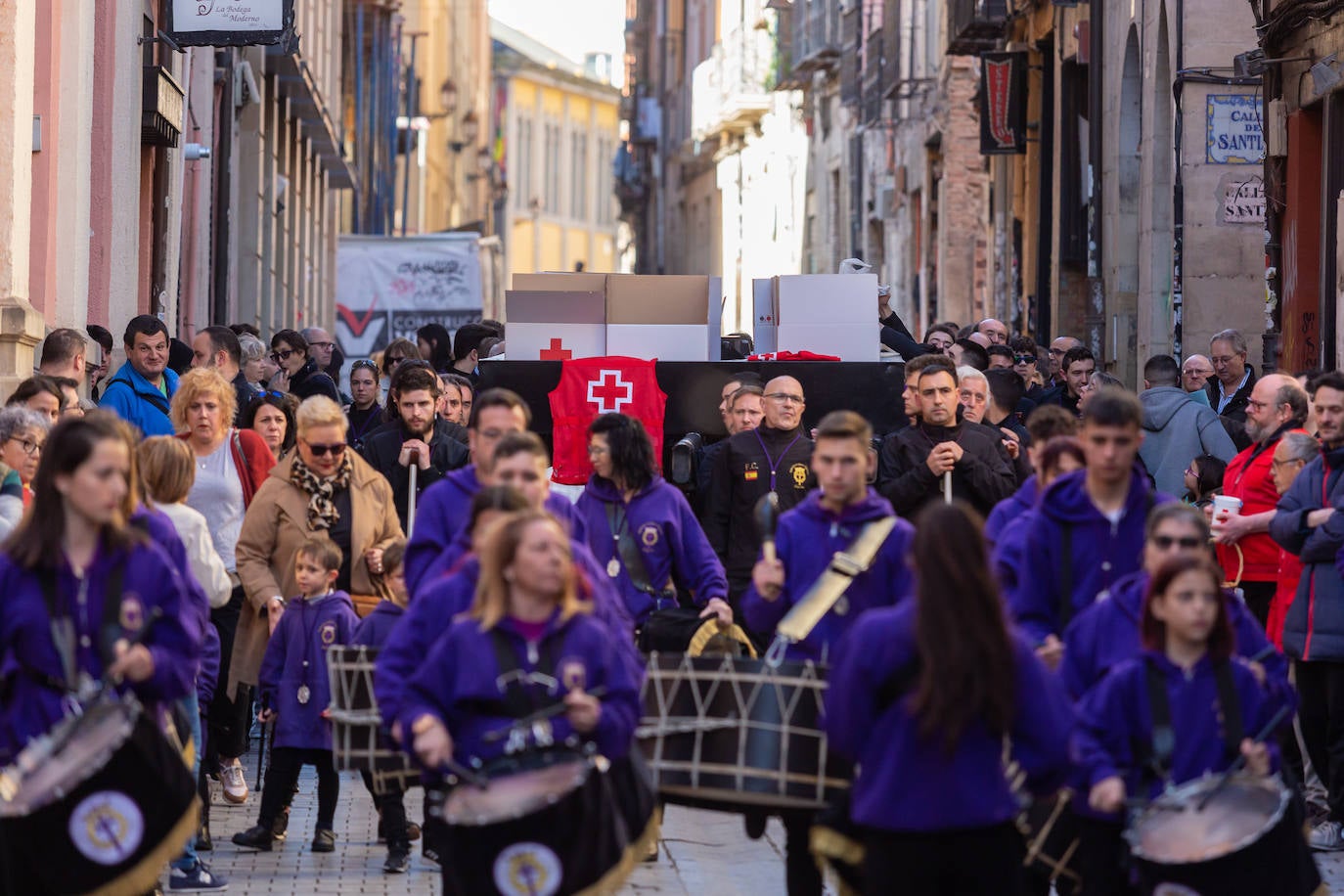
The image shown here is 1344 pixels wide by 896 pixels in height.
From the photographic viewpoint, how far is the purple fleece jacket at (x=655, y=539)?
936cm

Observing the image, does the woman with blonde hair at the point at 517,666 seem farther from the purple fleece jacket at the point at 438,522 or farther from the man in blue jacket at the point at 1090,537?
the man in blue jacket at the point at 1090,537

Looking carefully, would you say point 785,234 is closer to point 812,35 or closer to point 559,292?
point 812,35

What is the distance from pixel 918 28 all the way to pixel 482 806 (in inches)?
1188

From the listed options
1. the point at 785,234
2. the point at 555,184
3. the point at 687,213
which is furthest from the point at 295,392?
the point at 555,184

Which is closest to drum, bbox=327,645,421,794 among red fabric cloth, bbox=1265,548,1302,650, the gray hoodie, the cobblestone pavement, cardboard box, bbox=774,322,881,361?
the cobblestone pavement

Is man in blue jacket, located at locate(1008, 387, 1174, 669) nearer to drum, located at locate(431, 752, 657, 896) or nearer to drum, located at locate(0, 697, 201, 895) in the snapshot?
drum, located at locate(431, 752, 657, 896)

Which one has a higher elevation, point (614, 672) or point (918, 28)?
point (918, 28)

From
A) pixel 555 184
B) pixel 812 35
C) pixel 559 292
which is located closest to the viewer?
pixel 559 292

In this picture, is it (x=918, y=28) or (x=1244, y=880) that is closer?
(x=1244, y=880)

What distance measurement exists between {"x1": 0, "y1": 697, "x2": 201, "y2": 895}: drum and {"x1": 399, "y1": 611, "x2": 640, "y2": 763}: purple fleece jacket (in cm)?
79

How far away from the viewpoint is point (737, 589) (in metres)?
11.4

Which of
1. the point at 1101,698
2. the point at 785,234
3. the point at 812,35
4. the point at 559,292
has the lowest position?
the point at 1101,698

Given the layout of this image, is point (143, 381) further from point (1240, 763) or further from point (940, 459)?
point (1240, 763)

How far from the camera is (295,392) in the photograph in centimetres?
1545
